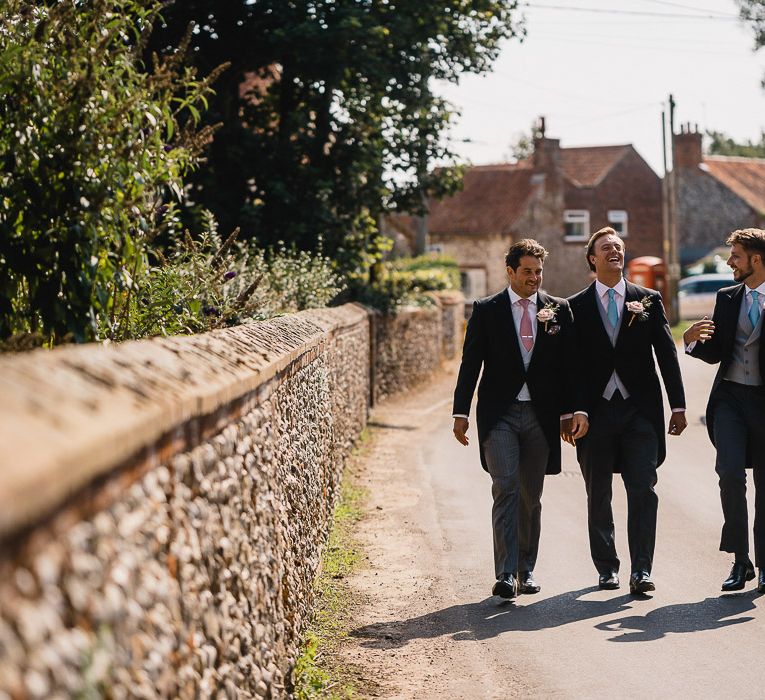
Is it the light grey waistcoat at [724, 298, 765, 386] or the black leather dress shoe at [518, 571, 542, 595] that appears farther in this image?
the light grey waistcoat at [724, 298, 765, 386]

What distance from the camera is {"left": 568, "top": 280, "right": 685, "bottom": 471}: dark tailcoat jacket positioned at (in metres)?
8.09

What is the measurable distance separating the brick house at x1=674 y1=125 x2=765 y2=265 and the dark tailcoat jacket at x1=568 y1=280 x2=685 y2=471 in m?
59.3

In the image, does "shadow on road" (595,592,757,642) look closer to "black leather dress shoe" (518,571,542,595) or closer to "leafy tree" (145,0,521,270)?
"black leather dress shoe" (518,571,542,595)

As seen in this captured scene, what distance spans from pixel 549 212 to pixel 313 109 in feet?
147

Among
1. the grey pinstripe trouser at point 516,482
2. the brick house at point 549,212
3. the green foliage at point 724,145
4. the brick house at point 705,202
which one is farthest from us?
the green foliage at point 724,145

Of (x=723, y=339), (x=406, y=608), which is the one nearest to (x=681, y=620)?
(x=406, y=608)

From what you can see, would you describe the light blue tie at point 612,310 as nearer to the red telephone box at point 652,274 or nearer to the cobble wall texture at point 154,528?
the cobble wall texture at point 154,528

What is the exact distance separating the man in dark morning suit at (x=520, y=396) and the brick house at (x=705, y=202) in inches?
2348

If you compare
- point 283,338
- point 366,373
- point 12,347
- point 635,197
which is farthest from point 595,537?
point 635,197

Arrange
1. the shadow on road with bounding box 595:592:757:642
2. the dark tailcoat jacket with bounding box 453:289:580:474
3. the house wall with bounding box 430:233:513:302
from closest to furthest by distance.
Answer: the shadow on road with bounding box 595:592:757:642 < the dark tailcoat jacket with bounding box 453:289:580:474 < the house wall with bounding box 430:233:513:302

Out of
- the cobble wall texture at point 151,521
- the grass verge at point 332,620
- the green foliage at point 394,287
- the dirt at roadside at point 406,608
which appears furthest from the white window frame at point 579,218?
the cobble wall texture at point 151,521

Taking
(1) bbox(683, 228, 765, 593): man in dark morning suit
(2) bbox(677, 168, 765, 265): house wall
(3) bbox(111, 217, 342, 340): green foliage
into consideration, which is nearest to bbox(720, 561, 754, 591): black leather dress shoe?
(1) bbox(683, 228, 765, 593): man in dark morning suit

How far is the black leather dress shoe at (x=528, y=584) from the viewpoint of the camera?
788 centimetres

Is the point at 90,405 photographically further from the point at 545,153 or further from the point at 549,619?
the point at 545,153
